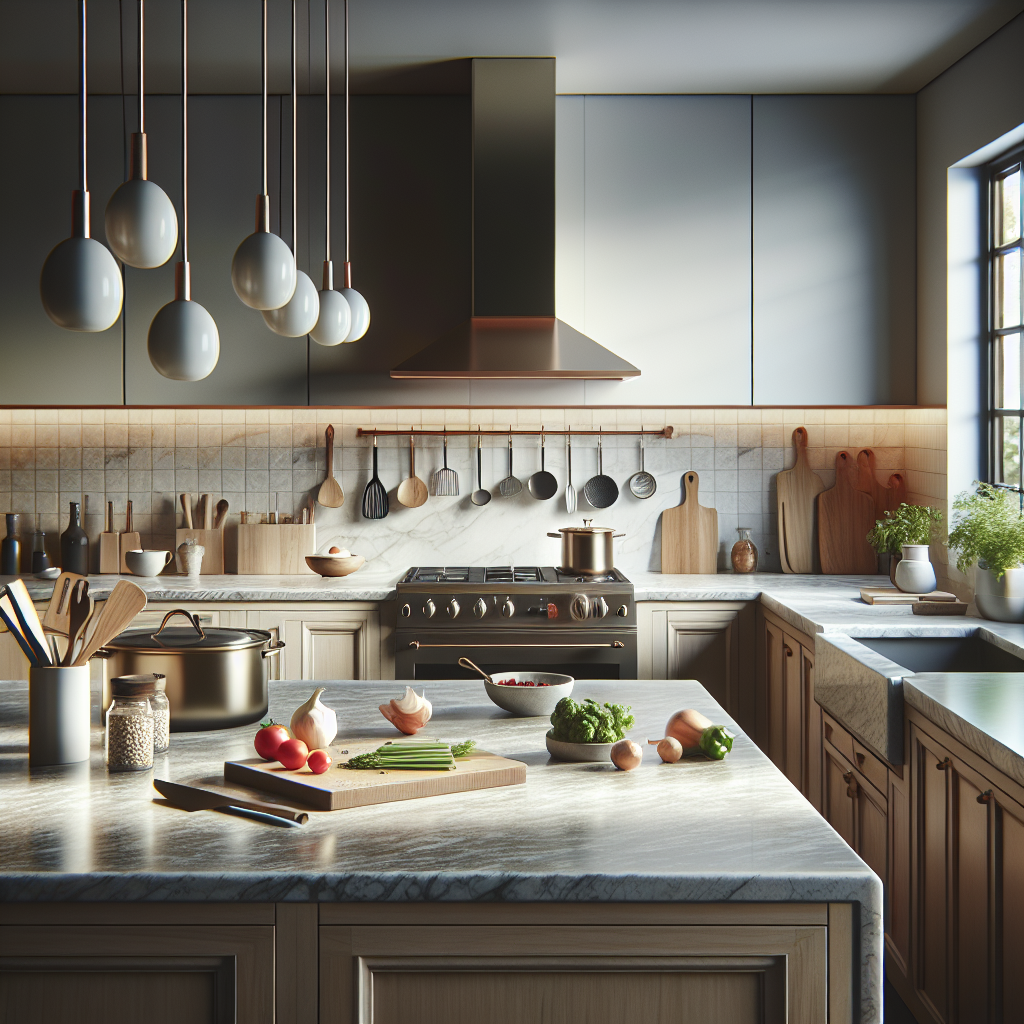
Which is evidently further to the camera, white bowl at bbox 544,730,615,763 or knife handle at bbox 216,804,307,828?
white bowl at bbox 544,730,615,763

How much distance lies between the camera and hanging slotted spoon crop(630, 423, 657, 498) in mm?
4406

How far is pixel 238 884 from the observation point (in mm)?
1257

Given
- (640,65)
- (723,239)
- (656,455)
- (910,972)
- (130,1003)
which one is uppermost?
(640,65)

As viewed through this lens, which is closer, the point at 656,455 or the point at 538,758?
the point at 538,758

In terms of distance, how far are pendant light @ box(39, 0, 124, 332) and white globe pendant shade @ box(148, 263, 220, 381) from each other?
167 mm

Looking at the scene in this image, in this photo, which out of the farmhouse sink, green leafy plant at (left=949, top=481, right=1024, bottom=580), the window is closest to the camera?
the farmhouse sink

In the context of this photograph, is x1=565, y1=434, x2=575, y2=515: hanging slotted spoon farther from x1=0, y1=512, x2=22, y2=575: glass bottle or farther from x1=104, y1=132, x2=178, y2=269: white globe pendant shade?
x1=104, y1=132, x2=178, y2=269: white globe pendant shade

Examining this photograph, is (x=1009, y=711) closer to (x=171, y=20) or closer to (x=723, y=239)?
(x=723, y=239)

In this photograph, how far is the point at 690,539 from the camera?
4.37 metres

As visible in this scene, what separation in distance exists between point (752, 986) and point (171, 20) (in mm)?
3315

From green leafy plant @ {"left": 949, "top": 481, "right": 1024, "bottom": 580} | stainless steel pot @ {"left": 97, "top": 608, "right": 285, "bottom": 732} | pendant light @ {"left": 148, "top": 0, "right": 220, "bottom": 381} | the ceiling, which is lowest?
stainless steel pot @ {"left": 97, "top": 608, "right": 285, "bottom": 732}

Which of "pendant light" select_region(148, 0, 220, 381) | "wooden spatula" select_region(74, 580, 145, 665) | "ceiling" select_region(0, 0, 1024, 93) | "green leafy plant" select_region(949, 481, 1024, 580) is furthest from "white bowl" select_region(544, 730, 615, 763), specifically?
"ceiling" select_region(0, 0, 1024, 93)

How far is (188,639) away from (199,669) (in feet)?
0.28

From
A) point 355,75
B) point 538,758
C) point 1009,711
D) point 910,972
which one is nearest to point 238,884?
point 538,758
